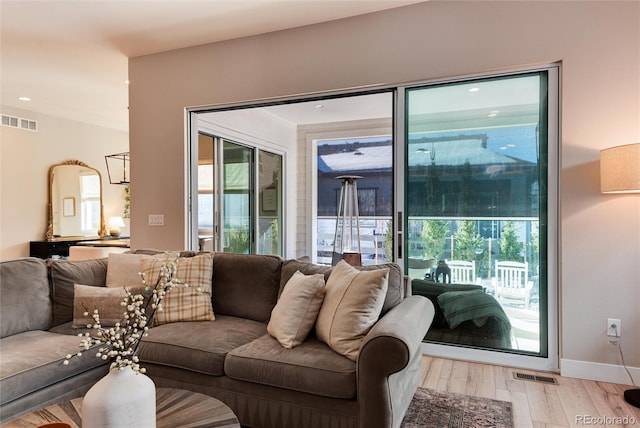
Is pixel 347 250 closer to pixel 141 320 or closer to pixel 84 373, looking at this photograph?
pixel 84 373

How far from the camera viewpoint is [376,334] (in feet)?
5.44

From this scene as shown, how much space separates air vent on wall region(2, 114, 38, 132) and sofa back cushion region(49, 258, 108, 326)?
423cm

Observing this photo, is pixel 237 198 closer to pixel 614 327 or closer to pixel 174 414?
pixel 174 414

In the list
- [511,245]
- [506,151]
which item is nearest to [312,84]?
[506,151]

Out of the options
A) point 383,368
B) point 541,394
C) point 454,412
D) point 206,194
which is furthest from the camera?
point 206,194

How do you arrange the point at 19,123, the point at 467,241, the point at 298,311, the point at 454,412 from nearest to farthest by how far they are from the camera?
the point at 298,311
the point at 454,412
the point at 467,241
the point at 19,123

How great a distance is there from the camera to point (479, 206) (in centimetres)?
297

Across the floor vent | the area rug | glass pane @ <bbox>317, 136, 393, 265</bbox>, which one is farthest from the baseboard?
glass pane @ <bbox>317, 136, 393, 265</bbox>

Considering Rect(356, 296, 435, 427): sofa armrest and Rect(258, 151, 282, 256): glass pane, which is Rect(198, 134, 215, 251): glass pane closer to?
Rect(258, 151, 282, 256): glass pane

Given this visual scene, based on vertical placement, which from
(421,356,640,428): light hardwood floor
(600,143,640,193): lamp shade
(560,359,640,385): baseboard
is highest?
(600,143,640,193): lamp shade

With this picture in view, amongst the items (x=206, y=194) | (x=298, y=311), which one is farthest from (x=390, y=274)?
(x=206, y=194)

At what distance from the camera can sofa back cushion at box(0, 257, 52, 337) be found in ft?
7.49

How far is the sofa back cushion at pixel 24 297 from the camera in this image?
2.28 metres

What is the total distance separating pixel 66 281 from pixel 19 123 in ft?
14.7
